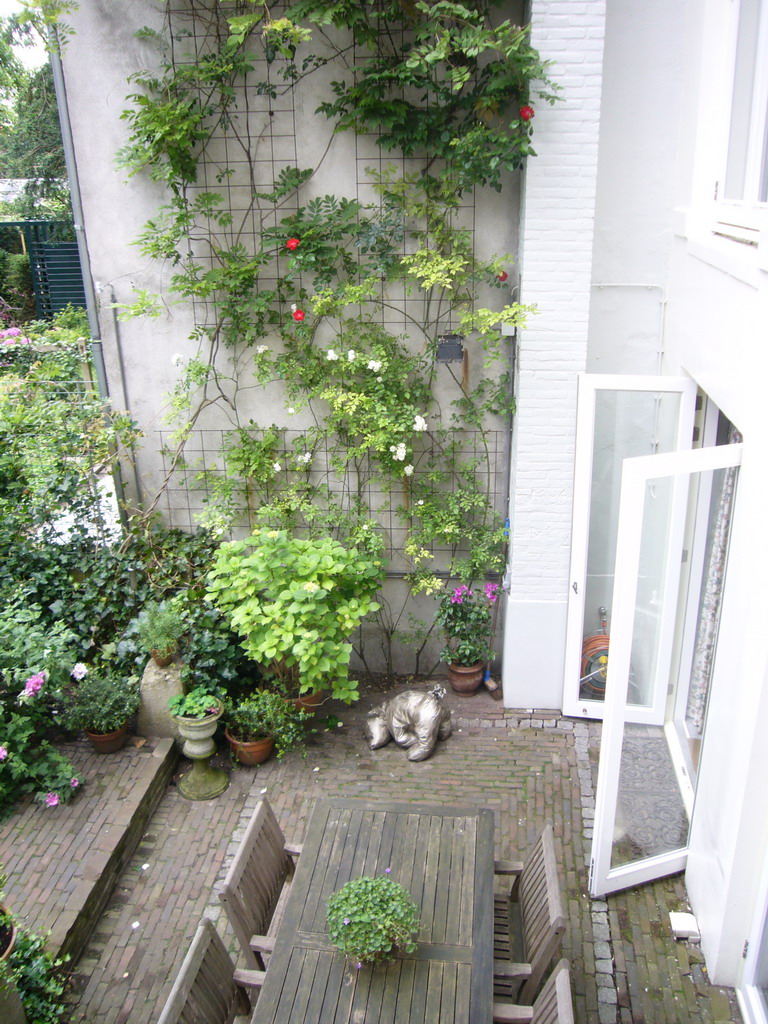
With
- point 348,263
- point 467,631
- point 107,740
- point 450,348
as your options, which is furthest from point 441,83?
point 107,740

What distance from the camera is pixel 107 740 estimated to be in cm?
591

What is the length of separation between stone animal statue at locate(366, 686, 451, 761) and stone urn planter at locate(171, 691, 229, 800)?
1.17m

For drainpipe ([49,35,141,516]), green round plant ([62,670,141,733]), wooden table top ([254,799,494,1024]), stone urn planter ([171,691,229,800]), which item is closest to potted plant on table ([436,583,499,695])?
stone urn planter ([171,691,229,800])

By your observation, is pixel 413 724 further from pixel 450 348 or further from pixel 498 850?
pixel 450 348

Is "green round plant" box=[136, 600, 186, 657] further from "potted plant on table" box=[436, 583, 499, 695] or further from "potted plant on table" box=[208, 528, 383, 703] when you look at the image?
"potted plant on table" box=[436, 583, 499, 695]

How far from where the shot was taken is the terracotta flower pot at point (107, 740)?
19.3 feet

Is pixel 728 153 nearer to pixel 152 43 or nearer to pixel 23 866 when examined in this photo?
pixel 152 43

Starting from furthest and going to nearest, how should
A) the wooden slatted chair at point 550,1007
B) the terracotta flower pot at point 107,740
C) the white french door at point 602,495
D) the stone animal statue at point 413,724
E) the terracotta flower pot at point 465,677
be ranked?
the terracotta flower pot at point 465,677
the stone animal statue at point 413,724
the terracotta flower pot at point 107,740
the white french door at point 602,495
the wooden slatted chair at point 550,1007

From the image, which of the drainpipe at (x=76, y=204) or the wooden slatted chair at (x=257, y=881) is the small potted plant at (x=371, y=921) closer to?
the wooden slatted chair at (x=257, y=881)

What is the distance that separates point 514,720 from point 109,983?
3391mm

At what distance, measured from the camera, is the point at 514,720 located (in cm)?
663

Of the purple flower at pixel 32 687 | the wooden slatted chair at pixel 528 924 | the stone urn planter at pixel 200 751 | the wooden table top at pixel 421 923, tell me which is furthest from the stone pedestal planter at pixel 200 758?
the wooden slatted chair at pixel 528 924

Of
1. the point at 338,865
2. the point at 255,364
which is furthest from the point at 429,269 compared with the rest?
the point at 338,865

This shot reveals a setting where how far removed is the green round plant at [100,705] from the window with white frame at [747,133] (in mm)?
4820
